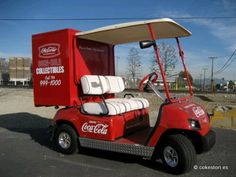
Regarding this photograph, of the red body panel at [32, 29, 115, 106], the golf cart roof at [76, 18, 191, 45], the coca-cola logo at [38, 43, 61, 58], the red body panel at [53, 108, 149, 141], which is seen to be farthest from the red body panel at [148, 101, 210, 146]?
the coca-cola logo at [38, 43, 61, 58]

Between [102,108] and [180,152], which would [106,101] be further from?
[180,152]

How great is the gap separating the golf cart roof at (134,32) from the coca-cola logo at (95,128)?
6.06 ft

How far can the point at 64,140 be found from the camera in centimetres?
639

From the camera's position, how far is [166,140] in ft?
16.4

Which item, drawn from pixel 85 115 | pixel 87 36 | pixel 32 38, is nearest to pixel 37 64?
pixel 32 38

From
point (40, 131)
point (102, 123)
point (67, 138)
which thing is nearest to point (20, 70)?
point (40, 131)

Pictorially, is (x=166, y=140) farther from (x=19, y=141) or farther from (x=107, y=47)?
(x=19, y=141)

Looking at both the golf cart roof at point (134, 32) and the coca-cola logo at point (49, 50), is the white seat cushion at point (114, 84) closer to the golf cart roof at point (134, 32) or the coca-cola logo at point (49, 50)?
the golf cart roof at point (134, 32)

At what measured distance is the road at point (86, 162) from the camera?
199 inches

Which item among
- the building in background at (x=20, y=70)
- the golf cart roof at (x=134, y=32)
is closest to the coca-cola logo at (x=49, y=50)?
the golf cart roof at (x=134, y=32)

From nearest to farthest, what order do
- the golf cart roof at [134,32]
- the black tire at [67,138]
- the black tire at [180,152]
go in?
the black tire at [180,152]
the golf cart roof at [134,32]
the black tire at [67,138]

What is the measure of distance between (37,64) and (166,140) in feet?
11.6

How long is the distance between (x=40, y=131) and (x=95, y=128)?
371 cm

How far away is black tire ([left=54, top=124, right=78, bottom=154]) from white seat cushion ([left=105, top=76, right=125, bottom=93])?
1.43m
